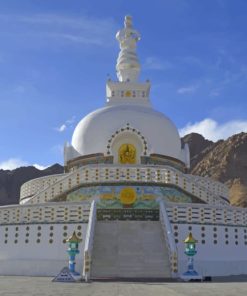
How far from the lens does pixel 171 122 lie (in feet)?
86.1

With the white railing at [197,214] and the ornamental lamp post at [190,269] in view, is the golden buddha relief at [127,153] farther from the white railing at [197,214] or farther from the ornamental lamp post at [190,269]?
the ornamental lamp post at [190,269]

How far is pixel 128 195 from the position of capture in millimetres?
19312

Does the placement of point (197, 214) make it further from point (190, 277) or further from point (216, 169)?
point (216, 169)

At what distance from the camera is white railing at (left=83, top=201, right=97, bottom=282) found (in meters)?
14.0

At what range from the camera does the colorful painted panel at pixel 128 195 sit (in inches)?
754

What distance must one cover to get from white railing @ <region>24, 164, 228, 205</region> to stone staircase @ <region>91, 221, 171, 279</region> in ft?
8.71

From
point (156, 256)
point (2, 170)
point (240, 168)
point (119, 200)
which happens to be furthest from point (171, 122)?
point (2, 170)

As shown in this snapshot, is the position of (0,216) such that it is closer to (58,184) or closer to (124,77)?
(58,184)

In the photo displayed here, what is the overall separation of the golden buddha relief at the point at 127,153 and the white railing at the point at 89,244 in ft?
21.0

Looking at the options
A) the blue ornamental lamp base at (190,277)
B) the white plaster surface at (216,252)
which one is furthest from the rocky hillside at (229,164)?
the blue ornamental lamp base at (190,277)

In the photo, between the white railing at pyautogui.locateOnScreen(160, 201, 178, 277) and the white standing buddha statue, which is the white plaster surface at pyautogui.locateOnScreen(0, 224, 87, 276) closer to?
the white railing at pyautogui.locateOnScreen(160, 201, 178, 277)

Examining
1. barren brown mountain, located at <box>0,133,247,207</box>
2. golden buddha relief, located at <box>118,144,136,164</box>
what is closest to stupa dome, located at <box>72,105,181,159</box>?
golden buddha relief, located at <box>118,144,136,164</box>

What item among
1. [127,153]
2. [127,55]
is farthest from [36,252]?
[127,55]

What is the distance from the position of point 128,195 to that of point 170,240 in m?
4.30
